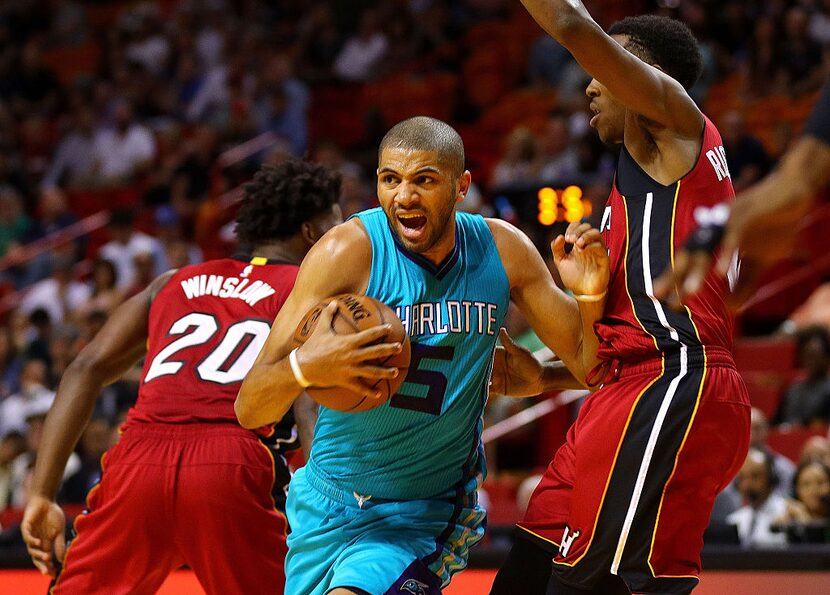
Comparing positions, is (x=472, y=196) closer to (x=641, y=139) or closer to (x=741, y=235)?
(x=641, y=139)

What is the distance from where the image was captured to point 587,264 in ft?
12.4

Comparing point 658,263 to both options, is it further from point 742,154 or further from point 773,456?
point 742,154

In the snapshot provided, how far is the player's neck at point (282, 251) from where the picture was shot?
4867 mm

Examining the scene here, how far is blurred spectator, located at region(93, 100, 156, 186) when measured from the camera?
49.0 feet

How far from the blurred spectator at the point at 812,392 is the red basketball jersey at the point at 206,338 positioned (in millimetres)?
5646

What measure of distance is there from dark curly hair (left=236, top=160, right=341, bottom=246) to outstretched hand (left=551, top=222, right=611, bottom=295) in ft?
4.73

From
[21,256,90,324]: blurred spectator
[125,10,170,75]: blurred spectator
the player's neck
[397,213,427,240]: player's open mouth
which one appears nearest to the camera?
[397,213,427,240]: player's open mouth

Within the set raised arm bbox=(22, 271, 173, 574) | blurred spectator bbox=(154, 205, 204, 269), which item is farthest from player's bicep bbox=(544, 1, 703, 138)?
blurred spectator bbox=(154, 205, 204, 269)

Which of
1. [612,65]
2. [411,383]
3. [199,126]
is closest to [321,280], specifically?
[411,383]

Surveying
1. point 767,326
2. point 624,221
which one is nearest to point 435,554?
point 624,221

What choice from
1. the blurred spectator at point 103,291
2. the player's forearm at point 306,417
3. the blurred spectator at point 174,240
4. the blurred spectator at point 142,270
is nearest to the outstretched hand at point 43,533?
the player's forearm at point 306,417

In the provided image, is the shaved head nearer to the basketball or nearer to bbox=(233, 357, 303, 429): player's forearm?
the basketball

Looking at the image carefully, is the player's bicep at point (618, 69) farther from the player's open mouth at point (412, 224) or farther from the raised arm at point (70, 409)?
the raised arm at point (70, 409)

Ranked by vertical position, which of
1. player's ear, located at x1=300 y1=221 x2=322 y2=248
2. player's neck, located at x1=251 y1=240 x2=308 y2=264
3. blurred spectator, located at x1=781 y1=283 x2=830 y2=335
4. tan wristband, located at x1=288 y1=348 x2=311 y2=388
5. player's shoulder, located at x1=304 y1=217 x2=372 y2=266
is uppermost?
player's shoulder, located at x1=304 y1=217 x2=372 y2=266
